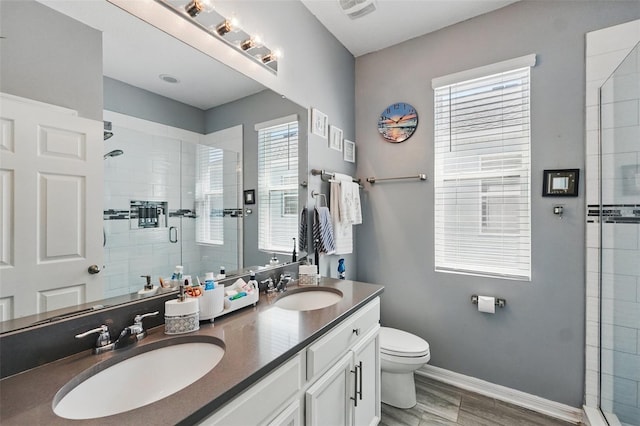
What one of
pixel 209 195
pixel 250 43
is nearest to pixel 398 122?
pixel 250 43

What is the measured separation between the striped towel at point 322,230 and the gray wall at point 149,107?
0.91 m

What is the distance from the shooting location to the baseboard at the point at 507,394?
1689mm

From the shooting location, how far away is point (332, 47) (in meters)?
2.20

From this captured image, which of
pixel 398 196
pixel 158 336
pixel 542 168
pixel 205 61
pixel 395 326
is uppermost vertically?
pixel 205 61

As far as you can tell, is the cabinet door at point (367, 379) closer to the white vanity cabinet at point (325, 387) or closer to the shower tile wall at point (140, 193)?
the white vanity cabinet at point (325, 387)

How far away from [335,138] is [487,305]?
1.63 metres

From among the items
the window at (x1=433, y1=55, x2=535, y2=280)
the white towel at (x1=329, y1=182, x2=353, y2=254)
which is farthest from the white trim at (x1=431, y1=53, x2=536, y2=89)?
the white towel at (x1=329, y1=182, x2=353, y2=254)

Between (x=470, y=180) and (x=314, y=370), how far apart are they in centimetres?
172

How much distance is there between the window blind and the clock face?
1.48 metres

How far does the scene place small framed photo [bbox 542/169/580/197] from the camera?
5.46 feet

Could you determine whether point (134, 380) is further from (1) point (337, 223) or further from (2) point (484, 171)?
(2) point (484, 171)

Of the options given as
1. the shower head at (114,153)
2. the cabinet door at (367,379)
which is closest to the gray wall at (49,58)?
the shower head at (114,153)

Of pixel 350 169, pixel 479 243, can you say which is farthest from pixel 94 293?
pixel 479 243

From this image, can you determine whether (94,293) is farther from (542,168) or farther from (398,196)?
(542,168)
